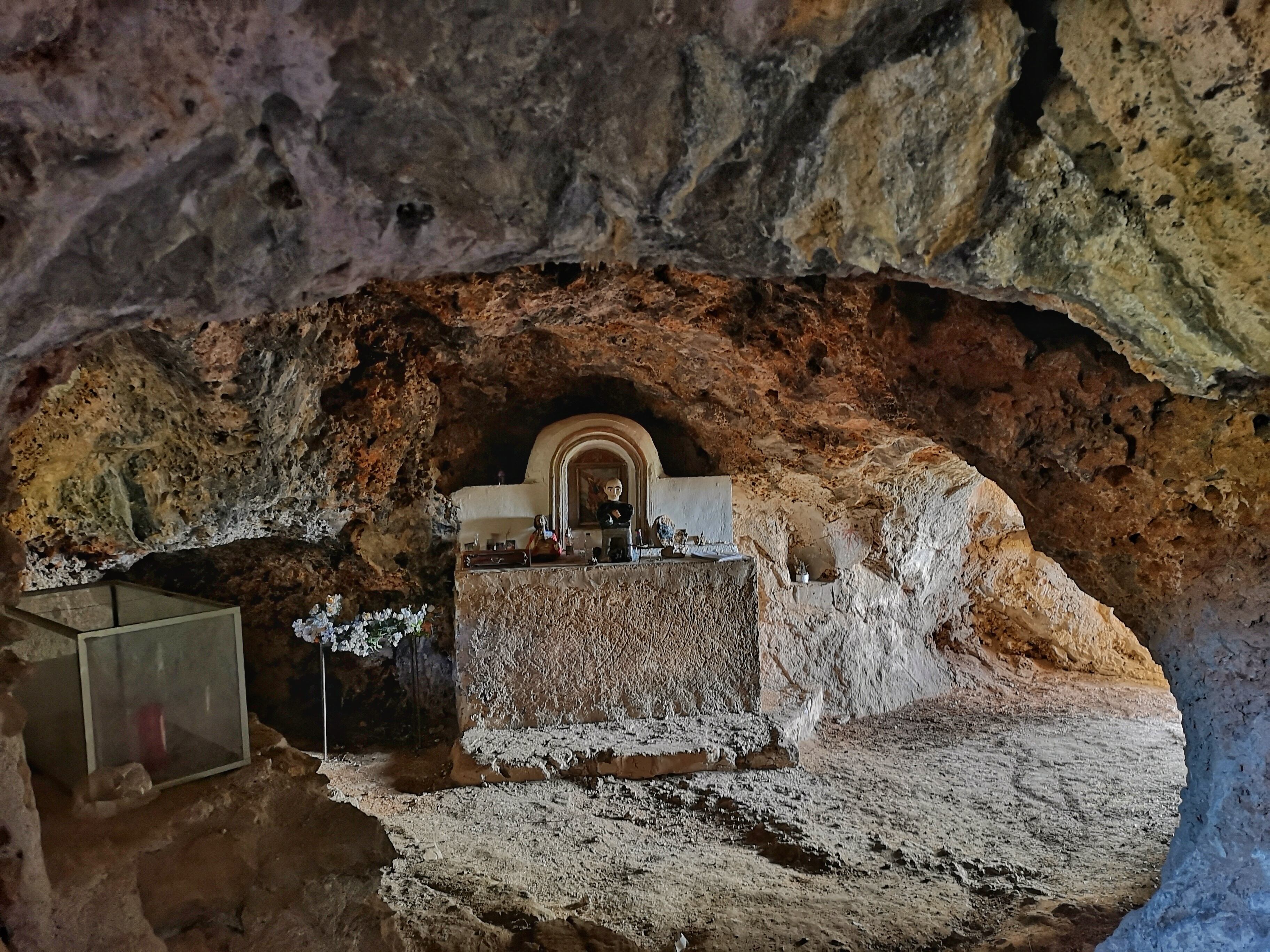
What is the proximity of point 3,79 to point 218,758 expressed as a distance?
8.35 ft

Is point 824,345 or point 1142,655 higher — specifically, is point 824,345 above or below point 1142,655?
above

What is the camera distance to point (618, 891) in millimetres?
4520

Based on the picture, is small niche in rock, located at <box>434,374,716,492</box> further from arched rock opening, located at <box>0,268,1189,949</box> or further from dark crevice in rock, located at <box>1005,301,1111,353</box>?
dark crevice in rock, located at <box>1005,301,1111,353</box>

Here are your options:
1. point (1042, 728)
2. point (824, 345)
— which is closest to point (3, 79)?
point (824, 345)

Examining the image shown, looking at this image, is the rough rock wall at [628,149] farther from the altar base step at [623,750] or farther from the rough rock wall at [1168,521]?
the altar base step at [623,750]

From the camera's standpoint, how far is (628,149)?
232cm

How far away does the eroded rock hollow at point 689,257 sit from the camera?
204 centimetres

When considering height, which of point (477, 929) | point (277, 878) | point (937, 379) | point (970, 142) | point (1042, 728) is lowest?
point (1042, 728)

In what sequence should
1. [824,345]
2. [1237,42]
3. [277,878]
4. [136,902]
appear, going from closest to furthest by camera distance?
[1237,42] → [136,902] → [277,878] → [824,345]

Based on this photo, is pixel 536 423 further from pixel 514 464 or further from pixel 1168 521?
pixel 1168 521

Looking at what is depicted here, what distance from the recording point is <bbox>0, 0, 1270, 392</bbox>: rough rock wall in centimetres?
196

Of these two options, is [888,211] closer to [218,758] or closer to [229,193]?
[229,193]

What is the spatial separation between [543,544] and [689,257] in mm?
4602

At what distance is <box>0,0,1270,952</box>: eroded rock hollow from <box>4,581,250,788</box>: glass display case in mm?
371
